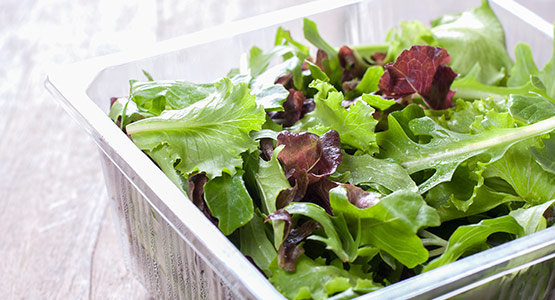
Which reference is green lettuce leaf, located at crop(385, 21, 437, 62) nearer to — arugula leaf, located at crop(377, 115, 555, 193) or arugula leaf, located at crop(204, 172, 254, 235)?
arugula leaf, located at crop(377, 115, 555, 193)

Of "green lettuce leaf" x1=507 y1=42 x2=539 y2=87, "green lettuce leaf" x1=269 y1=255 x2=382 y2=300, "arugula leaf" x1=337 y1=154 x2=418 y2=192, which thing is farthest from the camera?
"green lettuce leaf" x1=507 y1=42 x2=539 y2=87

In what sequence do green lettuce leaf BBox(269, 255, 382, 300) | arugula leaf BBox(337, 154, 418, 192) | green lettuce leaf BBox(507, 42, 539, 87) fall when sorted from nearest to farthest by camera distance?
1. green lettuce leaf BBox(269, 255, 382, 300)
2. arugula leaf BBox(337, 154, 418, 192)
3. green lettuce leaf BBox(507, 42, 539, 87)

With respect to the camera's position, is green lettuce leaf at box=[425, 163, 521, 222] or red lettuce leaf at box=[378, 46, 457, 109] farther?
red lettuce leaf at box=[378, 46, 457, 109]

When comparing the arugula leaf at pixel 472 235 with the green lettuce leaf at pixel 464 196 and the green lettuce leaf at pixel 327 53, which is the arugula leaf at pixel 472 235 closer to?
the green lettuce leaf at pixel 464 196

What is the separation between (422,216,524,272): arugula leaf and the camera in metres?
0.54

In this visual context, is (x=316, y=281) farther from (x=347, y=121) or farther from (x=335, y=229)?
(x=347, y=121)

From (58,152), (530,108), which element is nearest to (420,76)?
(530,108)

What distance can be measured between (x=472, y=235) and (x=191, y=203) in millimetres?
223

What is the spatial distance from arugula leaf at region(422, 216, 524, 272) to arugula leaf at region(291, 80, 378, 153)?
0.13 m

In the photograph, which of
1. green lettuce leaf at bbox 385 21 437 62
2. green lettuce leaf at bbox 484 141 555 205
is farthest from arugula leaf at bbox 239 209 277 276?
green lettuce leaf at bbox 385 21 437 62

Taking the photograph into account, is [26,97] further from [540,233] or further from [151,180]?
[540,233]

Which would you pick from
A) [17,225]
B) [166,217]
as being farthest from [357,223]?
[17,225]

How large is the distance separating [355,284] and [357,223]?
5cm

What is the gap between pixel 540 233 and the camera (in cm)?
54
